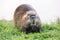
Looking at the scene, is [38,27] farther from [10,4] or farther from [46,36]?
[10,4]

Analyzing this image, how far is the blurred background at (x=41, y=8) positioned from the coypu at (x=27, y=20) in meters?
0.66

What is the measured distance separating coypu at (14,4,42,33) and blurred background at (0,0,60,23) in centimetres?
66

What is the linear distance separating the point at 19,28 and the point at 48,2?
1413 mm

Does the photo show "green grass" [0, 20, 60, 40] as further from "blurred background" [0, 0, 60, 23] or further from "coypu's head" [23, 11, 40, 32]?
"blurred background" [0, 0, 60, 23]

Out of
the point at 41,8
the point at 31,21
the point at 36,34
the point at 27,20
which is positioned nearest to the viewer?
the point at 36,34

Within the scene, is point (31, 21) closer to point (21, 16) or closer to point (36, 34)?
point (36, 34)

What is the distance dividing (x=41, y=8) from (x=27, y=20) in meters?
1.41

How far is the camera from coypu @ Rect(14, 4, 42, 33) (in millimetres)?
5816

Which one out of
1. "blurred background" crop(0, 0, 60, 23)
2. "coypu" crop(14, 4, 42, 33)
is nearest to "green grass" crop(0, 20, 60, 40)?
"coypu" crop(14, 4, 42, 33)

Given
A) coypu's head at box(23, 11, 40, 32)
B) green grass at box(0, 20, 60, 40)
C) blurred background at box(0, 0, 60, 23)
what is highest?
blurred background at box(0, 0, 60, 23)

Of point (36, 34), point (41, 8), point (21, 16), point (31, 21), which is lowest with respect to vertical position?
point (36, 34)

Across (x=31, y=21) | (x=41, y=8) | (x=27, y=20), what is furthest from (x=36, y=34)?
(x=41, y=8)

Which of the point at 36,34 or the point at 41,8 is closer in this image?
the point at 36,34

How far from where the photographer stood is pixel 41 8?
7.25 meters
